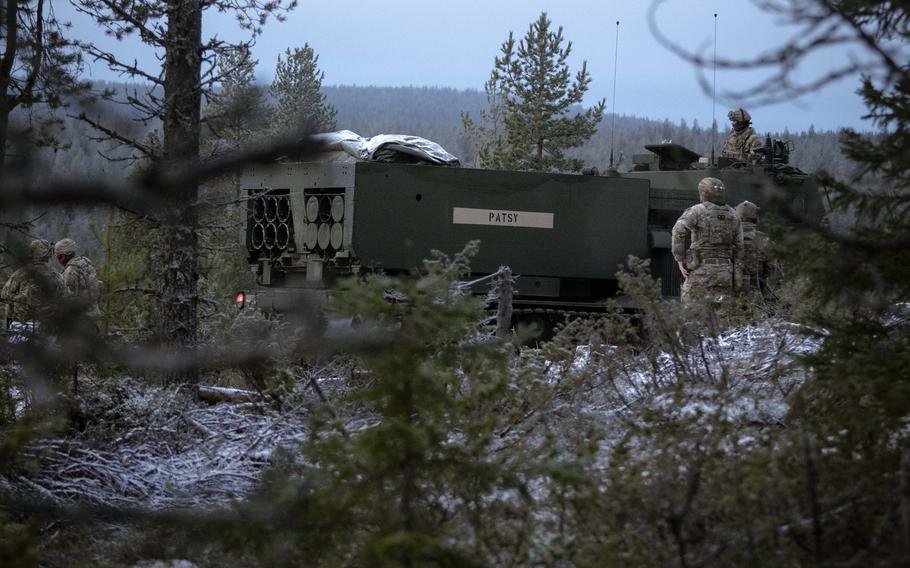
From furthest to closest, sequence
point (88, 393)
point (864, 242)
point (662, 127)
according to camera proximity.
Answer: point (662, 127) < point (88, 393) < point (864, 242)

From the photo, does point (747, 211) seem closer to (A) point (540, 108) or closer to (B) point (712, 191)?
(B) point (712, 191)

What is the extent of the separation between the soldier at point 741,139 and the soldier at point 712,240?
3.53 meters

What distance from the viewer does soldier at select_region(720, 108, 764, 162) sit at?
47.4ft

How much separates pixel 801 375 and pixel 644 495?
11.1ft

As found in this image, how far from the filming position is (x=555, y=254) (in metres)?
13.3

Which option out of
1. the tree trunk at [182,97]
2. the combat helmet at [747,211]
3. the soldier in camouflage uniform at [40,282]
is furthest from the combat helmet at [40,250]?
the combat helmet at [747,211]

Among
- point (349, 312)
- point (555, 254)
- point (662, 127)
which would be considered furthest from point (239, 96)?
point (662, 127)

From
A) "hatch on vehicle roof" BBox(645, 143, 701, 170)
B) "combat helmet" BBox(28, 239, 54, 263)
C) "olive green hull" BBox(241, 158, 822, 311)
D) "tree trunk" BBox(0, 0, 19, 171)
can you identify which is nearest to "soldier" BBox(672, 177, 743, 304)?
"olive green hull" BBox(241, 158, 822, 311)

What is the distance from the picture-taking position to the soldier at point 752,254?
11320 millimetres

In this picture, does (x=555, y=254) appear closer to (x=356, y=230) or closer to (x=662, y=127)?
(x=356, y=230)

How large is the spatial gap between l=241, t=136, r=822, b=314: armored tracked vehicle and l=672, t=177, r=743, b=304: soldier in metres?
1.57

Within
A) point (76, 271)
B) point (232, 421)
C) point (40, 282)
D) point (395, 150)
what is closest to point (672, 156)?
point (395, 150)

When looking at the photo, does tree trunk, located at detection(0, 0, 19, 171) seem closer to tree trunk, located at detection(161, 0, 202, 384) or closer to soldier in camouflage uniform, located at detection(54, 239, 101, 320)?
tree trunk, located at detection(161, 0, 202, 384)

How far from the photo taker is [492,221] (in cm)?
1307
